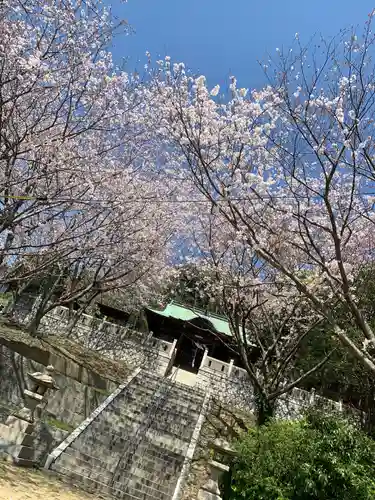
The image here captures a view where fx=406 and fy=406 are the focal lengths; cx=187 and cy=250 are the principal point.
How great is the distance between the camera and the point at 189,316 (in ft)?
88.4

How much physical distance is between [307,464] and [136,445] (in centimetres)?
606

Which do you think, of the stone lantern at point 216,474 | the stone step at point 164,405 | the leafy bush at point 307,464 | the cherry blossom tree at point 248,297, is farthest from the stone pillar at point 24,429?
the cherry blossom tree at point 248,297

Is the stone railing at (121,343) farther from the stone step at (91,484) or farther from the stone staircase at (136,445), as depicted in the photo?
the stone step at (91,484)

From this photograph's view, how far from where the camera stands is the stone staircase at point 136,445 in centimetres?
1007

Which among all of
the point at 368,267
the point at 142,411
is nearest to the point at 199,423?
the point at 142,411

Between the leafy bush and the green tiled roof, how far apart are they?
16.6 m

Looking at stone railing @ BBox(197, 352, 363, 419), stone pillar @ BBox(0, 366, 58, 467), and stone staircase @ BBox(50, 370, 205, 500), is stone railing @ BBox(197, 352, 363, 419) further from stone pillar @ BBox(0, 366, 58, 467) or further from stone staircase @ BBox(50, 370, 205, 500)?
stone pillar @ BBox(0, 366, 58, 467)

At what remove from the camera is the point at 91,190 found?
880cm

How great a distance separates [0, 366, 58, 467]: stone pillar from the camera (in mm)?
8984

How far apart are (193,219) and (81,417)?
8.17 metres

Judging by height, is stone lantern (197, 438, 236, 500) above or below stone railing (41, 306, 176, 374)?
below

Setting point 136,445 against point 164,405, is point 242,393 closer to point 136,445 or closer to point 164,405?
point 164,405

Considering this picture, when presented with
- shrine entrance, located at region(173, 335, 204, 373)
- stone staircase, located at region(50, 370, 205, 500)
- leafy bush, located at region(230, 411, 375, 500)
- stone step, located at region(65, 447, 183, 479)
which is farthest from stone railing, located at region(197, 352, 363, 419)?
leafy bush, located at region(230, 411, 375, 500)

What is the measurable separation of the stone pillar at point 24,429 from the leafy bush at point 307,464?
15.5ft
